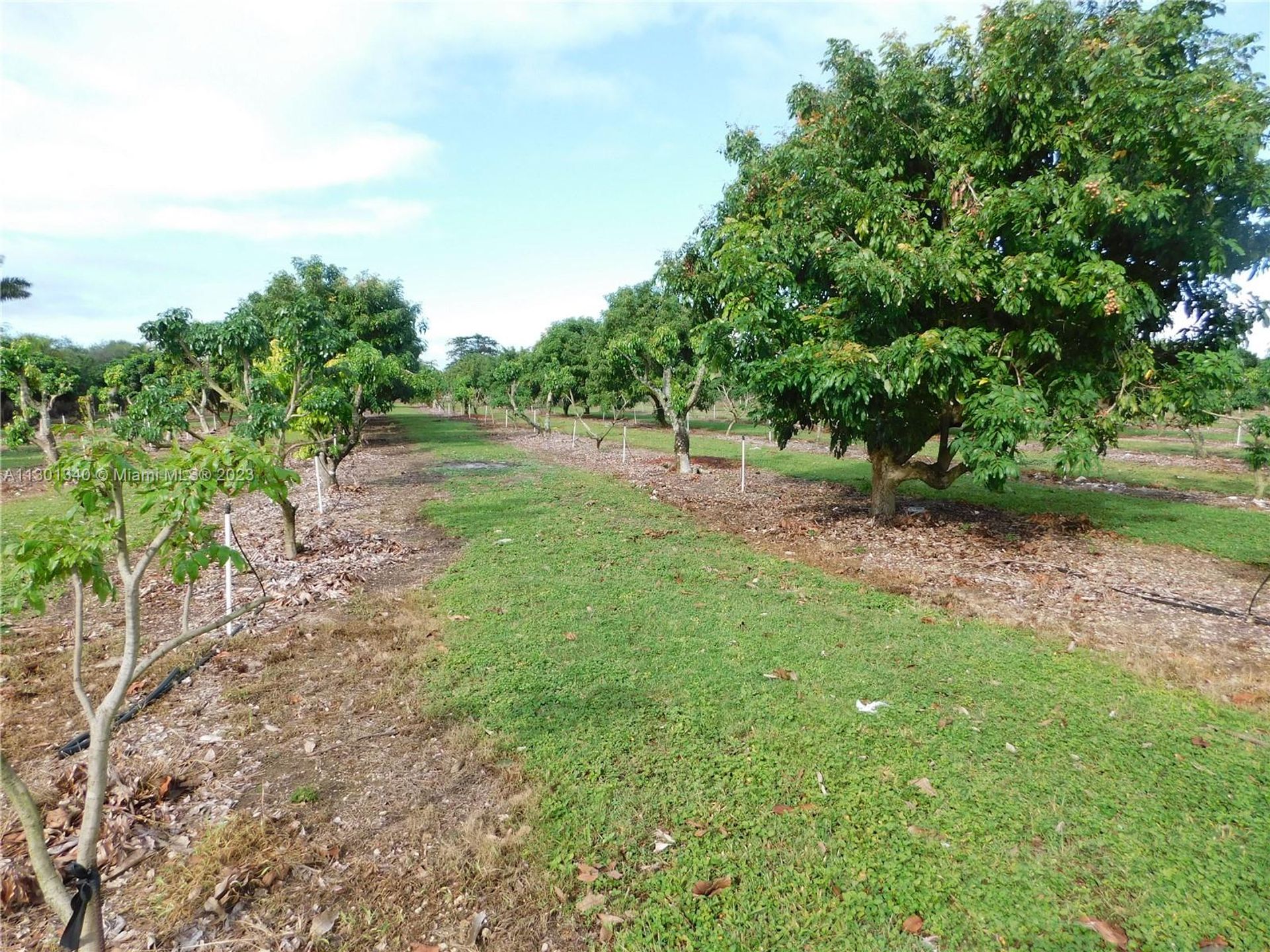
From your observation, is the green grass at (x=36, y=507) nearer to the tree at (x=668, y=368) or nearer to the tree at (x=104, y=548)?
the tree at (x=104, y=548)

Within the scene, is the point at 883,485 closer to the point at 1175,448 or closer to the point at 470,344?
the point at 1175,448

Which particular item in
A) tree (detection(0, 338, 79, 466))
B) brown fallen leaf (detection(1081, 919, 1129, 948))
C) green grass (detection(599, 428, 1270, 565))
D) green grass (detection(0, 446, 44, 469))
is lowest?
green grass (detection(0, 446, 44, 469))

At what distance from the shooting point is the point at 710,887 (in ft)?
10.4

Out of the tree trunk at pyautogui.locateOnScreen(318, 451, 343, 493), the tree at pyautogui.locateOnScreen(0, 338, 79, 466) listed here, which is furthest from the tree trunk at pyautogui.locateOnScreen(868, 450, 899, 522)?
the tree at pyautogui.locateOnScreen(0, 338, 79, 466)

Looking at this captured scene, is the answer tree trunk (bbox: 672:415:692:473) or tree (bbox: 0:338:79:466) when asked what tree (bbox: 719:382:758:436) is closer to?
tree trunk (bbox: 672:415:692:473)

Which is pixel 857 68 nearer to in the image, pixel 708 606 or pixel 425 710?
pixel 708 606

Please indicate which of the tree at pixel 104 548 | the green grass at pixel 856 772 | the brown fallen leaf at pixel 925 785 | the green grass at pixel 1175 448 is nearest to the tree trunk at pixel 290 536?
the green grass at pixel 856 772

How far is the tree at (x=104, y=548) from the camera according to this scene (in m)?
2.50

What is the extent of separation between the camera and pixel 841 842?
3.47 metres

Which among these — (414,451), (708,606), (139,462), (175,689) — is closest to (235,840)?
(139,462)

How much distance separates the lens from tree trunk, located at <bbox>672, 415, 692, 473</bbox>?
18.0 m

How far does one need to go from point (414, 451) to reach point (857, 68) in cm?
2043

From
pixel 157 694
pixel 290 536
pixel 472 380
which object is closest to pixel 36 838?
pixel 157 694

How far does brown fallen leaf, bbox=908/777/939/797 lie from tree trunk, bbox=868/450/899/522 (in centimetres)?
725
